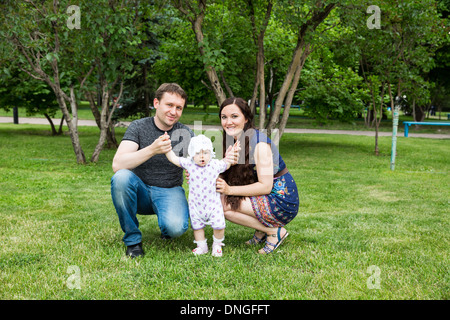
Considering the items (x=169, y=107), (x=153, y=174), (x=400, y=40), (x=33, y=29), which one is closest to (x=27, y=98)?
(x=33, y=29)

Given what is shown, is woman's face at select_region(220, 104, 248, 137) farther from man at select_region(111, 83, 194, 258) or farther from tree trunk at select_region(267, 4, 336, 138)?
tree trunk at select_region(267, 4, 336, 138)

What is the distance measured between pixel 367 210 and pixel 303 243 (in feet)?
6.28

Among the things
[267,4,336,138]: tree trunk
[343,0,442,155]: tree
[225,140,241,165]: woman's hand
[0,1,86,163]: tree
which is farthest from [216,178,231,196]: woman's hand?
[343,0,442,155]: tree

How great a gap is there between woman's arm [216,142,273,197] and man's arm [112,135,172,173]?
540 millimetres

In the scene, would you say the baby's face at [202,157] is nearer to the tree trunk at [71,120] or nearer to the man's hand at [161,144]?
the man's hand at [161,144]

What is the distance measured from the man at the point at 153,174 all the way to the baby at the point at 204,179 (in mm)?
190

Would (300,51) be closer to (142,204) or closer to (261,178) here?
(261,178)

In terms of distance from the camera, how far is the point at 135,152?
3.26 m

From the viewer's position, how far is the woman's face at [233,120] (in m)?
3.35

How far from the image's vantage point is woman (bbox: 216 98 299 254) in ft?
10.9

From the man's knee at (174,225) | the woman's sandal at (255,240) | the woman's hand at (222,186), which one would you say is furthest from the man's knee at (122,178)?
the woman's sandal at (255,240)

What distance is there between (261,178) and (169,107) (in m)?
1.00

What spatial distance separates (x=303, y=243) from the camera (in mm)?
3801
